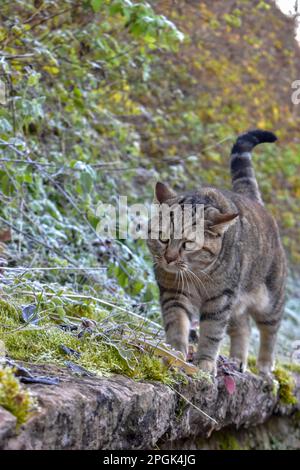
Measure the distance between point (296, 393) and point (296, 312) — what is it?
3.05 meters

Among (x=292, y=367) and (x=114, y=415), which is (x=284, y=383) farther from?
(x=114, y=415)

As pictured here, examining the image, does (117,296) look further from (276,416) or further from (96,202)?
(276,416)

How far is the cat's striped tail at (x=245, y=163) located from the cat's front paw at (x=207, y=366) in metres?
1.69

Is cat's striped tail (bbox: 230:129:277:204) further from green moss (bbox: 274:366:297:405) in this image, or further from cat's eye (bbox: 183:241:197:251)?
cat's eye (bbox: 183:241:197:251)

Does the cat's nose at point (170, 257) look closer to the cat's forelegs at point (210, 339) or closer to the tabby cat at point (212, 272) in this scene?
the tabby cat at point (212, 272)

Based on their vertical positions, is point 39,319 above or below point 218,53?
below

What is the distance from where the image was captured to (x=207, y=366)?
3582 mm

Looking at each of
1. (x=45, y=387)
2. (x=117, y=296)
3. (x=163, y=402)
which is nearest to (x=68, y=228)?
(x=117, y=296)

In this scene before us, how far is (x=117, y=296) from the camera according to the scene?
14.8 ft

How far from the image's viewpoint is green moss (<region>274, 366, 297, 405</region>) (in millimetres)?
4738

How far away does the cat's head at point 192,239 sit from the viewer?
3633mm

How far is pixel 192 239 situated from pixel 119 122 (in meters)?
3.03

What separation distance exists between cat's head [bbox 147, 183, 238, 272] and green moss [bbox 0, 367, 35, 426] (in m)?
1.73

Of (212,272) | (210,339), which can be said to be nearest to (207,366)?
(210,339)
